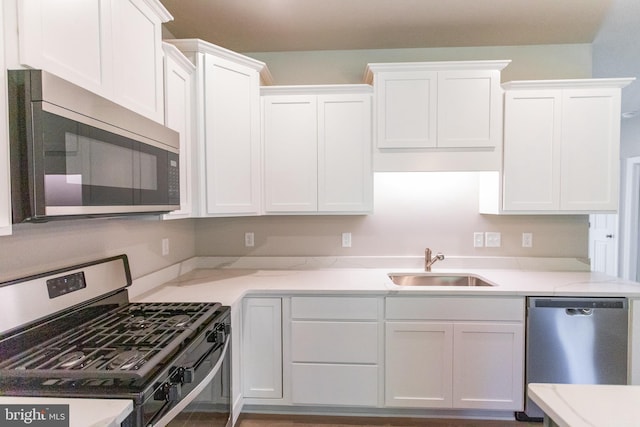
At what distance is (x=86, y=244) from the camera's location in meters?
1.57

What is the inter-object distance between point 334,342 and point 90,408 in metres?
1.45

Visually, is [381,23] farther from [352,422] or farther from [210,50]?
[352,422]

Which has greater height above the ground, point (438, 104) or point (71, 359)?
point (438, 104)

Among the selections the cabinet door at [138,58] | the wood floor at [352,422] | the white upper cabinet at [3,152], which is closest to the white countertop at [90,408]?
the white upper cabinet at [3,152]

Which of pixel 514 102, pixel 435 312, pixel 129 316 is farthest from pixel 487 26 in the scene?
pixel 129 316

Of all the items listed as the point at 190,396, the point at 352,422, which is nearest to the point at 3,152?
the point at 190,396

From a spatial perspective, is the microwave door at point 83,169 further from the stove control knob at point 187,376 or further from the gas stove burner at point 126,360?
the stove control knob at point 187,376

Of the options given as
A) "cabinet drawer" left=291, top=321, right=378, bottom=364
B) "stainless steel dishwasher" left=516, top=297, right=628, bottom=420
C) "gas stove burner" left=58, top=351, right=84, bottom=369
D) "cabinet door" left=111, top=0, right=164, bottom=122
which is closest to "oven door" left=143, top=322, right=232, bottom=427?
"gas stove burner" left=58, top=351, right=84, bottom=369

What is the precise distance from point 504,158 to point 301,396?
6.97ft

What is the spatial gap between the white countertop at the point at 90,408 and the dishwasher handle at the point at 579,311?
7.61 ft

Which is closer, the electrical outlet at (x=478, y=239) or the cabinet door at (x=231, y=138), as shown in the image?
the cabinet door at (x=231, y=138)

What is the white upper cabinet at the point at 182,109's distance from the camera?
1.74 meters

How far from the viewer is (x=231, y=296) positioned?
193 cm

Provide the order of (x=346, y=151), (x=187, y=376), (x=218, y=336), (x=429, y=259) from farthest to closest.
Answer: (x=429, y=259), (x=346, y=151), (x=218, y=336), (x=187, y=376)
